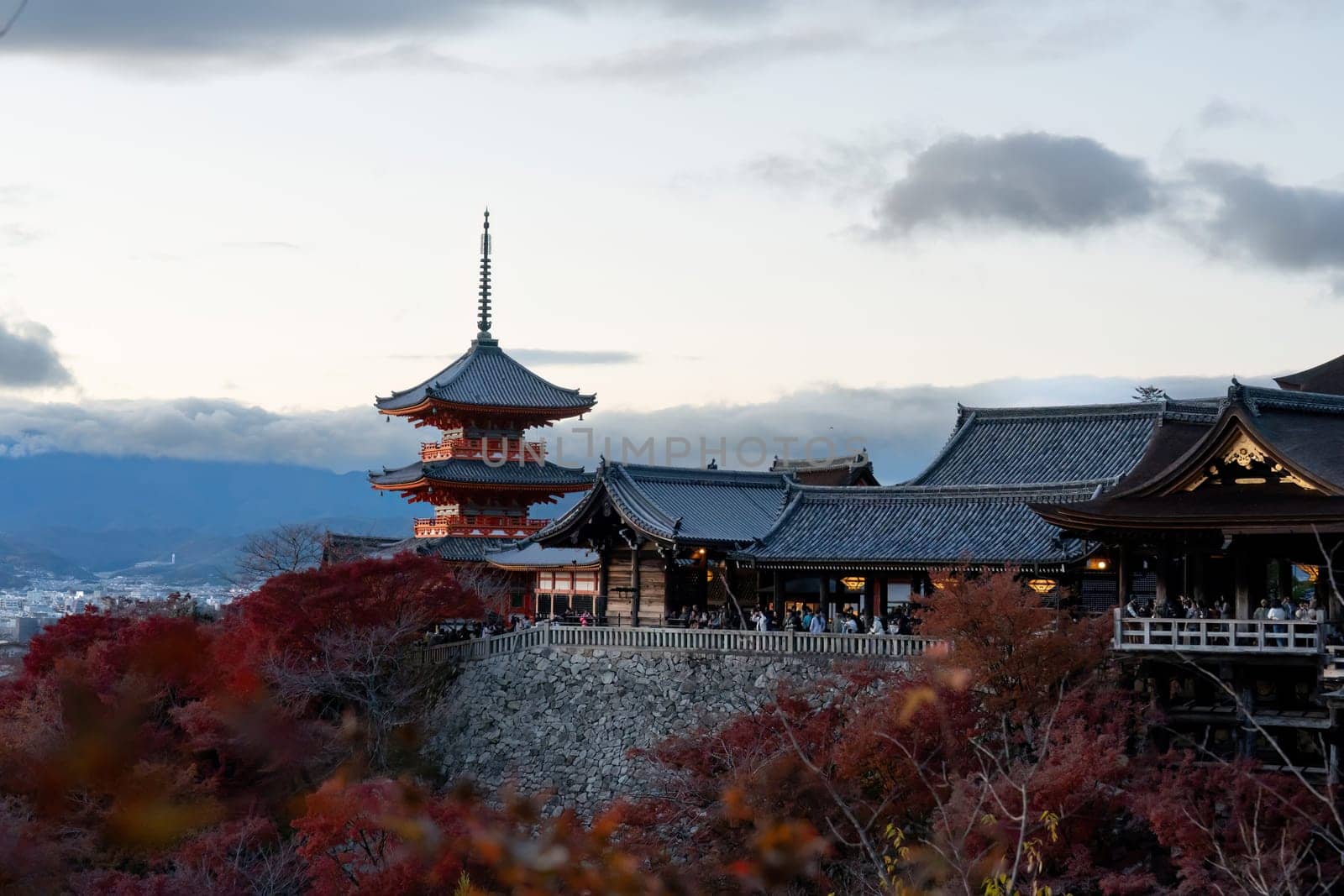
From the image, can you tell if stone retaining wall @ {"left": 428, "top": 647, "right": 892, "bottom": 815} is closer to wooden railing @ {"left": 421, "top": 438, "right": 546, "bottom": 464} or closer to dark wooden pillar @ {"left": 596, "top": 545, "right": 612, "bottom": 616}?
dark wooden pillar @ {"left": 596, "top": 545, "right": 612, "bottom": 616}

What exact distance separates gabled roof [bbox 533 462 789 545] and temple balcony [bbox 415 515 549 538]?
40.7 ft

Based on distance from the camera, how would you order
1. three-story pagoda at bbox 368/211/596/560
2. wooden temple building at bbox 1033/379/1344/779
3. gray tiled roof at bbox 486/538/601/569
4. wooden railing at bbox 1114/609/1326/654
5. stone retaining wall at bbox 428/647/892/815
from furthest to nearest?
three-story pagoda at bbox 368/211/596/560 < gray tiled roof at bbox 486/538/601/569 < stone retaining wall at bbox 428/647/892/815 < wooden temple building at bbox 1033/379/1344/779 < wooden railing at bbox 1114/609/1326/654

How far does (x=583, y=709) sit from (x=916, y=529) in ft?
27.7

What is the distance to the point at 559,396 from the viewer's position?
178 feet

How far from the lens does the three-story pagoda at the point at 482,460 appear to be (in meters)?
51.8

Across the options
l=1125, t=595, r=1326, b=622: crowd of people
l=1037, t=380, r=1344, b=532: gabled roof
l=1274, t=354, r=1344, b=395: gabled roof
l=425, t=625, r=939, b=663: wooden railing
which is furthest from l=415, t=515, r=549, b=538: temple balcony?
l=1037, t=380, r=1344, b=532: gabled roof

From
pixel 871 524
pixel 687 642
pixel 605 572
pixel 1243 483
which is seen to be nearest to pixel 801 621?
pixel 871 524

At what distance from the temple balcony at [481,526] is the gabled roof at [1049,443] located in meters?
17.4

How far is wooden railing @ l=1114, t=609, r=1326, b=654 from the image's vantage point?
75.9 ft

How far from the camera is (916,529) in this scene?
3456 centimetres

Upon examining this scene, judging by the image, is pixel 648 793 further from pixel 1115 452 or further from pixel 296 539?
pixel 296 539

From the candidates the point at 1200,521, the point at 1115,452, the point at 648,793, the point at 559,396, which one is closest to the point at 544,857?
the point at 1200,521

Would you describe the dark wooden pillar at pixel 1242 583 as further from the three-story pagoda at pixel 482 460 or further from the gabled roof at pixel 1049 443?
the three-story pagoda at pixel 482 460

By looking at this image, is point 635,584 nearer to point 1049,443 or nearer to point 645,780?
point 645,780
